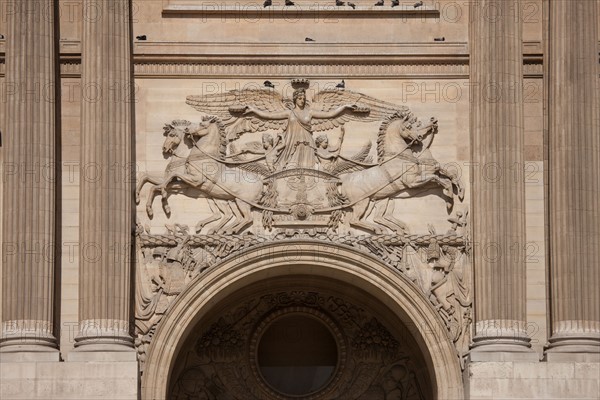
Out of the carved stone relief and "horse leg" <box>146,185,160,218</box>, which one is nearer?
"horse leg" <box>146,185,160,218</box>

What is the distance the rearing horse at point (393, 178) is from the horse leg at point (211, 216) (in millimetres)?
2019

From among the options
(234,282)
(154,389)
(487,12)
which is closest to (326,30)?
(487,12)

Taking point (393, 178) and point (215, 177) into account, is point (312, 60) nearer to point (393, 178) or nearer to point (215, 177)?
point (393, 178)

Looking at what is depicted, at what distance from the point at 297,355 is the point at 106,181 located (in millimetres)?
4652

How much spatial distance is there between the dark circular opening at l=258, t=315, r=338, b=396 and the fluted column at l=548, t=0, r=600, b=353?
4.12 m

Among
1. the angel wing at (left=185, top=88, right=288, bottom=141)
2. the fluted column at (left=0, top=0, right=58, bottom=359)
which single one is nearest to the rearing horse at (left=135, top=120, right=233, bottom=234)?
the angel wing at (left=185, top=88, right=288, bottom=141)

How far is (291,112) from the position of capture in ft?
87.5

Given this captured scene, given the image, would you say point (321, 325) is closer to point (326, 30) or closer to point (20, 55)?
point (326, 30)

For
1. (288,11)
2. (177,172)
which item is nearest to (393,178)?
(288,11)

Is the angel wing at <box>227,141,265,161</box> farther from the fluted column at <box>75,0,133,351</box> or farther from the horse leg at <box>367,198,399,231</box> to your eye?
the horse leg at <box>367,198,399,231</box>

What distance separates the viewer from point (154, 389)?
2555 centimetres

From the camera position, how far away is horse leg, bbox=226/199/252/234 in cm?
2625

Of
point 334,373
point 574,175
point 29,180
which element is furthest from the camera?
point 334,373

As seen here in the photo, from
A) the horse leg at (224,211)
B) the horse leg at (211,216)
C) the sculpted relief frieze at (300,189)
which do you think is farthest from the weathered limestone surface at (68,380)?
the horse leg at (224,211)
